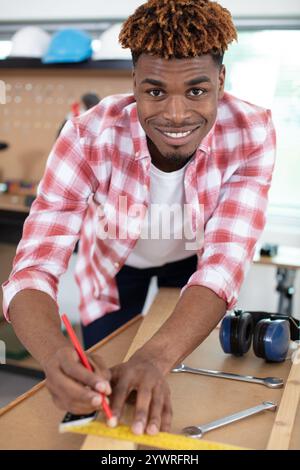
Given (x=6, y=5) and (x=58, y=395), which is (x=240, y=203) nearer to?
(x=58, y=395)

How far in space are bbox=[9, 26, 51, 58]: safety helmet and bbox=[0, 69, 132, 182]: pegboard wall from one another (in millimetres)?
172

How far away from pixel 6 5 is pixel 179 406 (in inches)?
123

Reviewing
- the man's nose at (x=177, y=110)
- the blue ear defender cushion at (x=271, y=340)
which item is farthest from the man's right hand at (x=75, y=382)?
the man's nose at (x=177, y=110)

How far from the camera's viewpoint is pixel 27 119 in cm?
357

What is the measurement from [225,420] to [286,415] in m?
0.09

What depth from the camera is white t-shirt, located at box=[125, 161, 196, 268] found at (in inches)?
53.9

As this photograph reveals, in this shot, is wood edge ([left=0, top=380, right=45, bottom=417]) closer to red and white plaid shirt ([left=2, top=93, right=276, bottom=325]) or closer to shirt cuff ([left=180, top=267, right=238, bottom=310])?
red and white plaid shirt ([left=2, top=93, right=276, bottom=325])

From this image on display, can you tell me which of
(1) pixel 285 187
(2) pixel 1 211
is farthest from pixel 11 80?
(1) pixel 285 187

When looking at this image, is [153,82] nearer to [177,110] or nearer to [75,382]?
[177,110]

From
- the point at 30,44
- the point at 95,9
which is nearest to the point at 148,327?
the point at 30,44

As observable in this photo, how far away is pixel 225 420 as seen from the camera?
0.88 metres

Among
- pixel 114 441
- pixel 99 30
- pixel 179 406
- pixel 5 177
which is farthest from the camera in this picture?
pixel 5 177

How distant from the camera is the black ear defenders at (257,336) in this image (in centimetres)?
110

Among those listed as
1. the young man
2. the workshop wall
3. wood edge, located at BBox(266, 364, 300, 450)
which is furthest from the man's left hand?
the workshop wall
